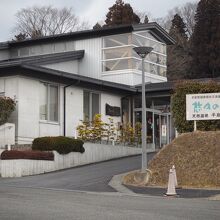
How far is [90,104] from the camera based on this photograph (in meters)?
32.0

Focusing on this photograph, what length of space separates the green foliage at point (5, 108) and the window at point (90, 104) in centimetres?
627

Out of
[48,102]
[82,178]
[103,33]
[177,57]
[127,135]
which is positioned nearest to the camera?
[82,178]

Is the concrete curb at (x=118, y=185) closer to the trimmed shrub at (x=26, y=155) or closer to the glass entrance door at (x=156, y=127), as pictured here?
the trimmed shrub at (x=26, y=155)

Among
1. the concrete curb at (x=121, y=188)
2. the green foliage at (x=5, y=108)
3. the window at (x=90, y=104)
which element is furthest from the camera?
the window at (x=90, y=104)

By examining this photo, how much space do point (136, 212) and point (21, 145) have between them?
15053 mm

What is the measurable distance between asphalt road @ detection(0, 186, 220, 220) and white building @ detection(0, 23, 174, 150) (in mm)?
11801

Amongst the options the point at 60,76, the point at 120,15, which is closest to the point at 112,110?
the point at 60,76

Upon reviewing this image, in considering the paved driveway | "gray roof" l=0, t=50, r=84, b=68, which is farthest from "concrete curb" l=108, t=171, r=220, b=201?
"gray roof" l=0, t=50, r=84, b=68

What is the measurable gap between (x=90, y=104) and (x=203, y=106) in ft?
34.8

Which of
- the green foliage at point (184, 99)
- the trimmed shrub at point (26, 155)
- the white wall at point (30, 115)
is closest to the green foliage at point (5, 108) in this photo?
the white wall at point (30, 115)

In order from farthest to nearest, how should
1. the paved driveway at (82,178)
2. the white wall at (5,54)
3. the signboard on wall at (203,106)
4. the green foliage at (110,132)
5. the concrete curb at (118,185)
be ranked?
1. the white wall at (5,54)
2. the green foliage at (110,132)
3. the signboard on wall at (203,106)
4. the paved driveway at (82,178)
5. the concrete curb at (118,185)

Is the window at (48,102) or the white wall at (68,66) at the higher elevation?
the white wall at (68,66)

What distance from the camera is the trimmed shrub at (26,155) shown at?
74.4 feet

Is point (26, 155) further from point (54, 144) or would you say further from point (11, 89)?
point (11, 89)
